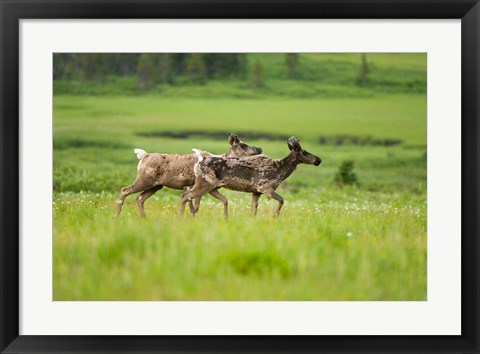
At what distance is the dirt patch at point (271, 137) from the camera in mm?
31344

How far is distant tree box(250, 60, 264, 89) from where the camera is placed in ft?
115

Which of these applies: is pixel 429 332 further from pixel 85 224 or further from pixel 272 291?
pixel 85 224

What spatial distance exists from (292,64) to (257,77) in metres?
1.64

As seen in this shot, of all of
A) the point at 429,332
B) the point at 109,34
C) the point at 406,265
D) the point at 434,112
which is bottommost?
the point at 429,332

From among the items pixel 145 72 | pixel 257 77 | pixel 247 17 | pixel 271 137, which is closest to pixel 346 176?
pixel 271 137

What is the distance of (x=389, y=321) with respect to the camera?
33.8 feet

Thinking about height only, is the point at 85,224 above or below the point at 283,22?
below

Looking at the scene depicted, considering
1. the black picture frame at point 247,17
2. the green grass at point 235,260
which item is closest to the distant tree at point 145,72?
the green grass at point 235,260

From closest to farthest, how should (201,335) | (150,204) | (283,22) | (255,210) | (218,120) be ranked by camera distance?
(201,335) < (283,22) < (255,210) < (150,204) < (218,120)

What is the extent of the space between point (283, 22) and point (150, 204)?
6930 mm

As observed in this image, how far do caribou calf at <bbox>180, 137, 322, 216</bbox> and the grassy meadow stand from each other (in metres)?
0.47

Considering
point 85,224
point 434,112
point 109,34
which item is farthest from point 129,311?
point 434,112

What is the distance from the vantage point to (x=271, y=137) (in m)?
31.8

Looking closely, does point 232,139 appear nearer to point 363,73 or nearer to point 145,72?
point 363,73
